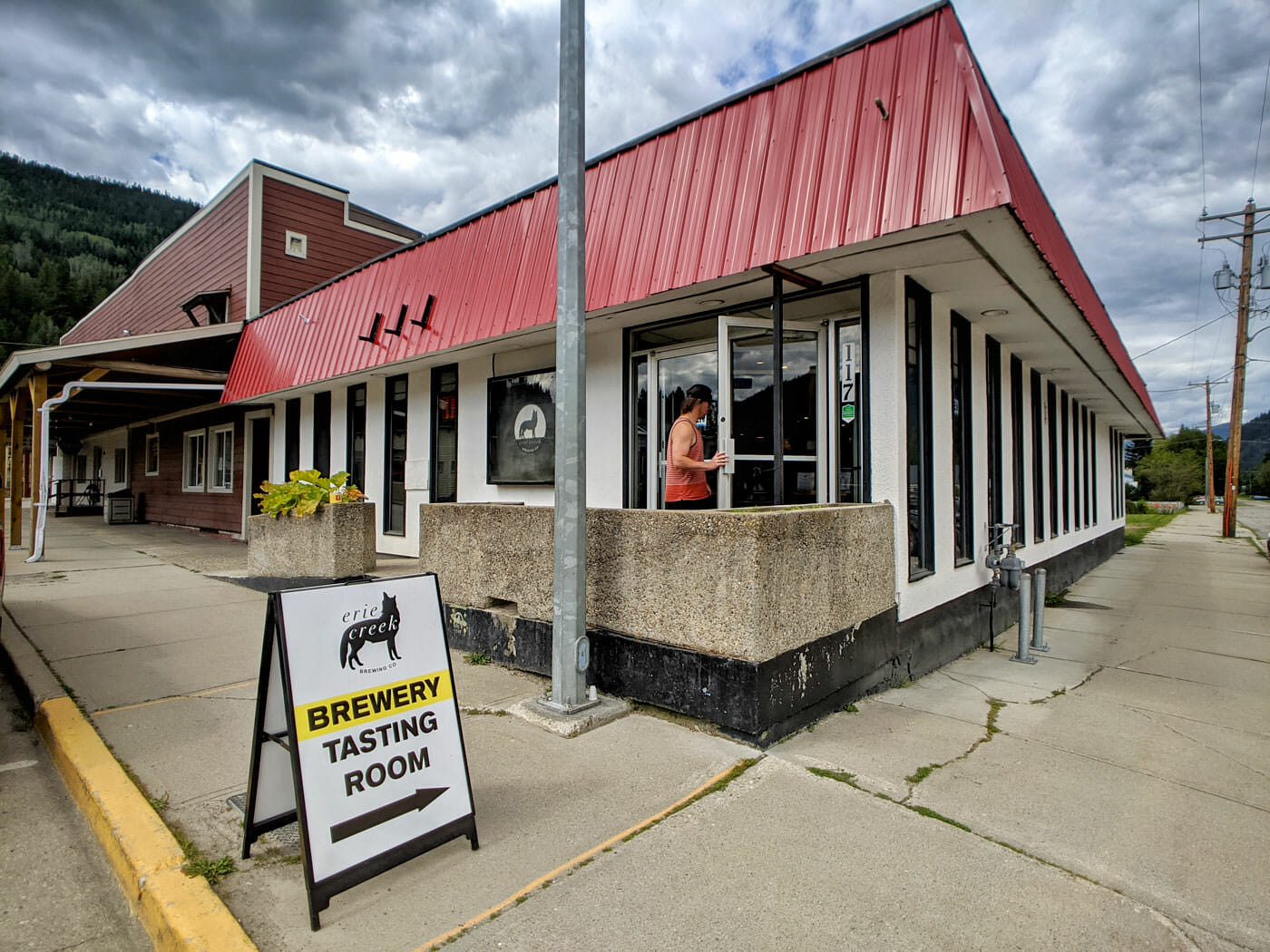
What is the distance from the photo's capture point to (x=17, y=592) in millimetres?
7586

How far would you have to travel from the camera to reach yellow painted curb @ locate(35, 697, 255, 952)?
2.14 m

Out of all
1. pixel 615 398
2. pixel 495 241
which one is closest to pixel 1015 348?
pixel 615 398

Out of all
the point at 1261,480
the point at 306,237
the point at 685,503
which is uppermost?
the point at 306,237

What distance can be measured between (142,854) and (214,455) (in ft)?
48.6

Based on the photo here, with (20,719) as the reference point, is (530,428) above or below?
above

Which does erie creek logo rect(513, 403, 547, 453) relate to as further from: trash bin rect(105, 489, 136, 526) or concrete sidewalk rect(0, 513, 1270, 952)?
trash bin rect(105, 489, 136, 526)

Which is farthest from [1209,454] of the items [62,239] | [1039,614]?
[62,239]

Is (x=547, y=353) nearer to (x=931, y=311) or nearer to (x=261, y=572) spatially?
(x=931, y=311)

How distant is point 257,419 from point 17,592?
6412mm

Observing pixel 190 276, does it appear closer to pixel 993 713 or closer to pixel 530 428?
pixel 530 428

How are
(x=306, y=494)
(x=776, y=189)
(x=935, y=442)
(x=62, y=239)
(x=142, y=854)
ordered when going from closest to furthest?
(x=142, y=854) → (x=776, y=189) → (x=935, y=442) → (x=306, y=494) → (x=62, y=239)

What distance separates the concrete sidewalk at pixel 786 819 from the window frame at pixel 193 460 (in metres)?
11.2

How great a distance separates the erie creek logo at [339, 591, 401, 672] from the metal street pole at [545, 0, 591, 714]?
1335mm

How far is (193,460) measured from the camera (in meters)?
16.3
